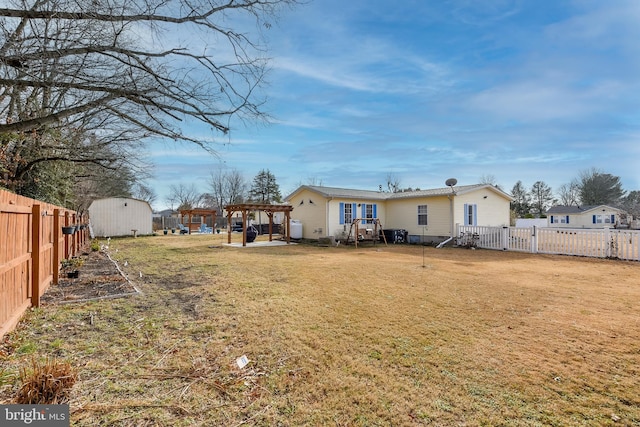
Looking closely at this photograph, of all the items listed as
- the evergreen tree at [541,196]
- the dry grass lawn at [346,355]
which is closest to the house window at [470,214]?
the dry grass lawn at [346,355]

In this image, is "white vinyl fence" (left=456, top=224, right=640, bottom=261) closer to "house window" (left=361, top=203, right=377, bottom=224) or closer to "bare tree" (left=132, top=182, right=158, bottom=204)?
"house window" (left=361, top=203, right=377, bottom=224)

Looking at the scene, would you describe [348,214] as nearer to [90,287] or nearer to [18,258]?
[90,287]

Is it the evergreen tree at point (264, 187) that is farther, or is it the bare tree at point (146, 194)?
the evergreen tree at point (264, 187)

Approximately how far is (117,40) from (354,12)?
18.2ft

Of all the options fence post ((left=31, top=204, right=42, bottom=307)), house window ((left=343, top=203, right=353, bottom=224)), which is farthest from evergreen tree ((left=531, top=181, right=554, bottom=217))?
fence post ((left=31, top=204, right=42, bottom=307))

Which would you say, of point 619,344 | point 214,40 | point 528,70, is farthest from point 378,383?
point 528,70

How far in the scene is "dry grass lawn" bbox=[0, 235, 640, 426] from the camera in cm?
224

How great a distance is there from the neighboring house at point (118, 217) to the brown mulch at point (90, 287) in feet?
49.6

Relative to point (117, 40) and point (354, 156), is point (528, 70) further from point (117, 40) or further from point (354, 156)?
point (354, 156)

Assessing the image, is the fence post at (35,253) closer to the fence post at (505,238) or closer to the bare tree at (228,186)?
the fence post at (505,238)

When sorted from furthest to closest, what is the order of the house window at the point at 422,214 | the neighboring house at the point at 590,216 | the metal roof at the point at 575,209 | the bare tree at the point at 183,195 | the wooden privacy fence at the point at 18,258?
the bare tree at the point at 183,195 → the metal roof at the point at 575,209 → the neighboring house at the point at 590,216 → the house window at the point at 422,214 → the wooden privacy fence at the point at 18,258

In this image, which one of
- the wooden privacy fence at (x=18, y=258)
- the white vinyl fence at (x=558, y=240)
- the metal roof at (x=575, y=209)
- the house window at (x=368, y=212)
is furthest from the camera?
the metal roof at (x=575, y=209)

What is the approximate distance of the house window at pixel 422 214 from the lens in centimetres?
1662

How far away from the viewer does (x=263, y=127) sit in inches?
224
